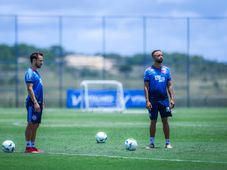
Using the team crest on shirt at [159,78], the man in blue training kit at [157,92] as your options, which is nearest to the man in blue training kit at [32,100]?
the man in blue training kit at [157,92]

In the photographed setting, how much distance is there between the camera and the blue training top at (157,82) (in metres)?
20.8

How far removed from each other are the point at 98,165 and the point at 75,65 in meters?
57.3

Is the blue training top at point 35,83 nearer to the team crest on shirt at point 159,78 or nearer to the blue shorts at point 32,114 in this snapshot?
the blue shorts at point 32,114

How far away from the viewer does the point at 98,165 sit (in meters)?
16.7

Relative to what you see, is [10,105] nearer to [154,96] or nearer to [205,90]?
[205,90]

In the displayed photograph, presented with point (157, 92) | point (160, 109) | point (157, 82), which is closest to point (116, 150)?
point (160, 109)

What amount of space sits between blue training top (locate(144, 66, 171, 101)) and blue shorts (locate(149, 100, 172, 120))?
100 millimetres

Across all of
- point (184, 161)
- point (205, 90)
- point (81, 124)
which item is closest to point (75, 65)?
point (205, 90)

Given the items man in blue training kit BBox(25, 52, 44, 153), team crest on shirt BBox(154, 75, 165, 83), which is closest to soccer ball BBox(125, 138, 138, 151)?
team crest on shirt BBox(154, 75, 165, 83)

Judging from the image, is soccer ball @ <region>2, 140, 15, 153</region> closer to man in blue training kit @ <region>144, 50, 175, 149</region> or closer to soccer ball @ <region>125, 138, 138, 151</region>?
soccer ball @ <region>125, 138, 138, 151</region>

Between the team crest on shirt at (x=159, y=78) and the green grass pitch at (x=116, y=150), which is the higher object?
the team crest on shirt at (x=159, y=78)

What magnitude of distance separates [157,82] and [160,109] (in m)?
0.65

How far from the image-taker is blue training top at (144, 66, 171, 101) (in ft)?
68.2

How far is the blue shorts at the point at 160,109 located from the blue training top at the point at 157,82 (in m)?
0.10
